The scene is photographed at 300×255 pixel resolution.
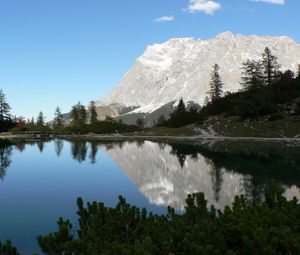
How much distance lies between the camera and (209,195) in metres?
31.2

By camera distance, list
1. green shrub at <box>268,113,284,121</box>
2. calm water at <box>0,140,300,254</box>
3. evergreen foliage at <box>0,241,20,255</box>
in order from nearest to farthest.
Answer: evergreen foliage at <box>0,241,20,255</box> < calm water at <box>0,140,300,254</box> < green shrub at <box>268,113,284,121</box>

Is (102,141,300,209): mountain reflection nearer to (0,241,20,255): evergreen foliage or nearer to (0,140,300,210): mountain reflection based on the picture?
(0,140,300,210): mountain reflection

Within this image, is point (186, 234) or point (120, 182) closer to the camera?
point (186, 234)

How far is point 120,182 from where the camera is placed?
39.5 m

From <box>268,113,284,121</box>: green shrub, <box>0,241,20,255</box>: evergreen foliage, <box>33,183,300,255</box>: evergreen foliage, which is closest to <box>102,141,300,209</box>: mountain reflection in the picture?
<box>33,183,300,255</box>: evergreen foliage

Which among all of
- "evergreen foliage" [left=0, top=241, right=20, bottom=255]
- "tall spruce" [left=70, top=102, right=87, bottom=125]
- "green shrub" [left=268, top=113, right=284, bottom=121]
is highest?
"tall spruce" [left=70, top=102, right=87, bottom=125]

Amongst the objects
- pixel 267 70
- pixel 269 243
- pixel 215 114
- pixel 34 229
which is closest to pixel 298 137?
pixel 215 114

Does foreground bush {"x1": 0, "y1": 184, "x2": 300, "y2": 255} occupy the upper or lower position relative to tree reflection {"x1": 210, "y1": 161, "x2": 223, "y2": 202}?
upper

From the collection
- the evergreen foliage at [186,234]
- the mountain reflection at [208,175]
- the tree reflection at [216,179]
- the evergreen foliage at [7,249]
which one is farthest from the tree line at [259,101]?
the evergreen foliage at [7,249]

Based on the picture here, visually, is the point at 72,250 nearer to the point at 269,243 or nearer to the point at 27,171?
the point at 269,243

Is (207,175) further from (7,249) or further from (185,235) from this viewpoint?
(7,249)

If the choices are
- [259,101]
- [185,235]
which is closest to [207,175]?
[185,235]

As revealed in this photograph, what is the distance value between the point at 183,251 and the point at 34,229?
13.1m

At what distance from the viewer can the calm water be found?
25203 millimetres
